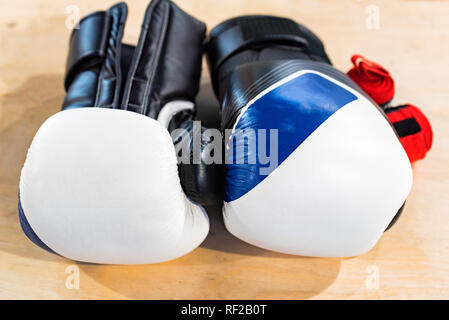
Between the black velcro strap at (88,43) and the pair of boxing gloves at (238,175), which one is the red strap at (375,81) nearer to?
the pair of boxing gloves at (238,175)

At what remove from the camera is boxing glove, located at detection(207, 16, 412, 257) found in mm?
616

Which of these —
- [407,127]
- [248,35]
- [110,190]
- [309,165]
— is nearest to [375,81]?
[407,127]

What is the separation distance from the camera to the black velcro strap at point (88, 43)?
905mm

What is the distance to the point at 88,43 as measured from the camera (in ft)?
3.00

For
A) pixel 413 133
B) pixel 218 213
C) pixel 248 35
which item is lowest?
pixel 218 213

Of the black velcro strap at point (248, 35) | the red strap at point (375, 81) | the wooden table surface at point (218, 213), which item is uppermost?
the black velcro strap at point (248, 35)

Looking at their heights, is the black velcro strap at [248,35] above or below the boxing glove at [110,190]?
above

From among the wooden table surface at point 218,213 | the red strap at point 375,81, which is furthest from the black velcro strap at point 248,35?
the wooden table surface at point 218,213

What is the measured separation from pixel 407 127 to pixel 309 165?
1.19 feet

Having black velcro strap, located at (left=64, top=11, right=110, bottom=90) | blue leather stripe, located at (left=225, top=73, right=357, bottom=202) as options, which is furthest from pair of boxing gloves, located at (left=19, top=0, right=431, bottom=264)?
black velcro strap, located at (left=64, top=11, right=110, bottom=90)

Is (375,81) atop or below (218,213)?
atop

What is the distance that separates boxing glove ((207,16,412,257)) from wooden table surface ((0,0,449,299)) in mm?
207

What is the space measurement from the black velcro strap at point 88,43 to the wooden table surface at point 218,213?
0.58 ft

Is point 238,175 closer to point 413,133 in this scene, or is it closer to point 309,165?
point 309,165
